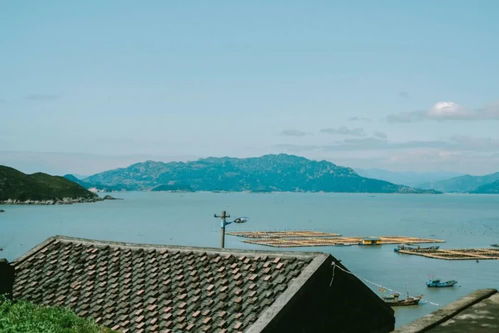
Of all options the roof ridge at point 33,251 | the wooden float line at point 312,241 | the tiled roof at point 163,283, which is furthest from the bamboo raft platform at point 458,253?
the tiled roof at point 163,283

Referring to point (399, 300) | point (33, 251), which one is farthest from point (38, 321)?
point (399, 300)

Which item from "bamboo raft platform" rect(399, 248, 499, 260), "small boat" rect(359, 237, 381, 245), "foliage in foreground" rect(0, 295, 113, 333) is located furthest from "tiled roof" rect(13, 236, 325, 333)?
"small boat" rect(359, 237, 381, 245)

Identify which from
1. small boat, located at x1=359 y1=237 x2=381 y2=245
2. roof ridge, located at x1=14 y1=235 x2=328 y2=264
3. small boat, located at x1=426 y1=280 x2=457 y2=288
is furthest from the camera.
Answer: small boat, located at x1=359 y1=237 x2=381 y2=245

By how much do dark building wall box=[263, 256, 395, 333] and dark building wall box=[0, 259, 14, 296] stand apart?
25.4 feet

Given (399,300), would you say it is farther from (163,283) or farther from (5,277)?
(5,277)

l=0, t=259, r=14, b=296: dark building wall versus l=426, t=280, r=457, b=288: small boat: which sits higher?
l=0, t=259, r=14, b=296: dark building wall

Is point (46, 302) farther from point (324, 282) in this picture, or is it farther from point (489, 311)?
point (489, 311)

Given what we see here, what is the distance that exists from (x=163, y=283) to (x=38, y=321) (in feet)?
19.2

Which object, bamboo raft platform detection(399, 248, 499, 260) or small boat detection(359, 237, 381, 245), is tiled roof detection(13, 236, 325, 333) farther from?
small boat detection(359, 237, 381, 245)

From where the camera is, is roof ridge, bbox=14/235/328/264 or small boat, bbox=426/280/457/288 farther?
small boat, bbox=426/280/457/288

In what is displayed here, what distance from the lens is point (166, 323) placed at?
580 inches

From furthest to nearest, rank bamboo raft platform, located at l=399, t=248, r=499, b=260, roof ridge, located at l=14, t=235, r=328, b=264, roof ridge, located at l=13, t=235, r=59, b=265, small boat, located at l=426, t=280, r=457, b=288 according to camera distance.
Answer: bamboo raft platform, located at l=399, t=248, r=499, b=260 < small boat, located at l=426, t=280, r=457, b=288 < roof ridge, located at l=13, t=235, r=59, b=265 < roof ridge, located at l=14, t=235, r=328, b=264

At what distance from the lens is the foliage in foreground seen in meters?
9.91

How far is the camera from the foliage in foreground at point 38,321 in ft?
32.5
